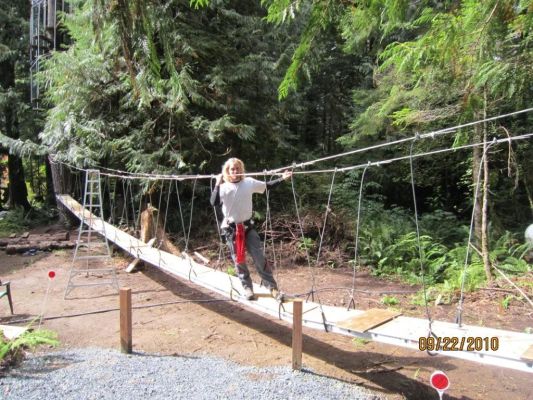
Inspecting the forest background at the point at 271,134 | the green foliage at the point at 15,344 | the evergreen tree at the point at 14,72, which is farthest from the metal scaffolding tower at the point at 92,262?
the evergreen tree at the point at 14,72

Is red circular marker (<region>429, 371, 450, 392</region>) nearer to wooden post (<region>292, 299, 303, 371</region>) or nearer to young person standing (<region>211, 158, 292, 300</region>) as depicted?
wooden post (<region>292, 299, 303, 371</region>)

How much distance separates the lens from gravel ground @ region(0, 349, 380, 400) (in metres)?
2.84

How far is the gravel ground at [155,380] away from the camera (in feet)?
9.31

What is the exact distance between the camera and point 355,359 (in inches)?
144

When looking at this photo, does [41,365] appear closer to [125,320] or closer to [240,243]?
[125,320]

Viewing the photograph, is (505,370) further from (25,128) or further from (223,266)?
(25,128)

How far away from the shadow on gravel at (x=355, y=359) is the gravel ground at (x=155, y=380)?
312 mm

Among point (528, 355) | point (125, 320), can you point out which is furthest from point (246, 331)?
point (528, 355)

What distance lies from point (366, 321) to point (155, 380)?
1.46 m

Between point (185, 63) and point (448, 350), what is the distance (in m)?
6.00

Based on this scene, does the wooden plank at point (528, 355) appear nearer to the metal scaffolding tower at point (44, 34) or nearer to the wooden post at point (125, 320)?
the wooden post at point (125, 320)

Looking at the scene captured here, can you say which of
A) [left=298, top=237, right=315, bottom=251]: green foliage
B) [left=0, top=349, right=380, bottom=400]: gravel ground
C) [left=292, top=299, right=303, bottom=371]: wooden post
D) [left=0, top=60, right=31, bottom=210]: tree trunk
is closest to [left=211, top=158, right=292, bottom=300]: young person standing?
[left=292, top=299, right=303, bottom=371]: wooden post

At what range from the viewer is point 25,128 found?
435 inches

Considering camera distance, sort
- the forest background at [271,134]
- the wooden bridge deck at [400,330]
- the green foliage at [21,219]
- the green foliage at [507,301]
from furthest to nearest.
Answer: the green foliage at [21,219]
the forest background at [271,134]
the green foliage at [507,301]
the wooden bridge deck at [400,330]
